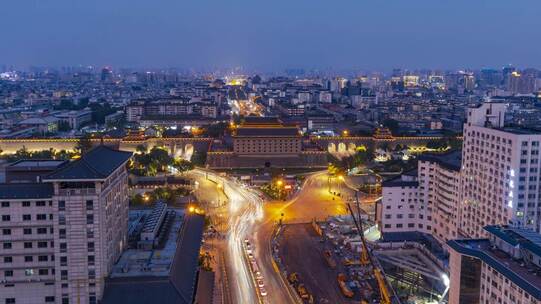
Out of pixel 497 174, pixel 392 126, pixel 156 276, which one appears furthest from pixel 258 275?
pixel 392 126

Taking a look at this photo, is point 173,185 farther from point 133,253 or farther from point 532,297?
point 532,297

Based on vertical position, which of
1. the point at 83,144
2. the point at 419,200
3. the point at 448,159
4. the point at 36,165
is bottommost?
the point at 419,200

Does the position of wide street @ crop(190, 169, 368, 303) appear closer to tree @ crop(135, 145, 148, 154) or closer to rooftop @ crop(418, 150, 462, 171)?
rooftop @ crop(418, 150, 462, 171)

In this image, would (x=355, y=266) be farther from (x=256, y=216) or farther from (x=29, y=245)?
(x=29, y=245)

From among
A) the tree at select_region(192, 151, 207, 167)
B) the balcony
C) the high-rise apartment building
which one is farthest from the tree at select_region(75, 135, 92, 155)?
the balcony

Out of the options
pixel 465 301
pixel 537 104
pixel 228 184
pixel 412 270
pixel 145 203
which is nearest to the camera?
pixel 465 301

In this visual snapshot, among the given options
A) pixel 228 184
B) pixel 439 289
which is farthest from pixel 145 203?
pixel 439 289

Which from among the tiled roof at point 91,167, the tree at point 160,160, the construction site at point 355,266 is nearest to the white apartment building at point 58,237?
the tiled roof at point 91,167
